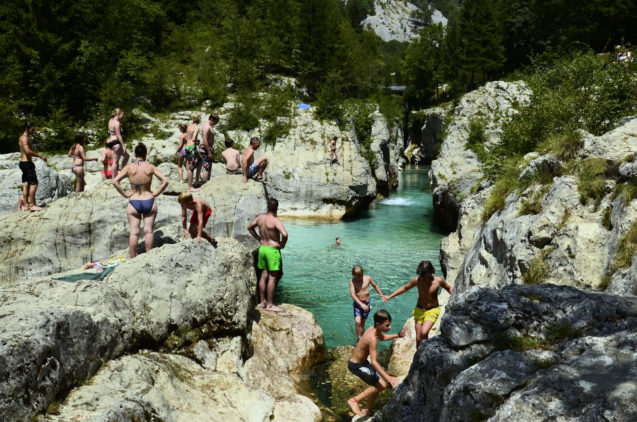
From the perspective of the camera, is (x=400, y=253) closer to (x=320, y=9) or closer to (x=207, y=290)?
(x=207, y=290)

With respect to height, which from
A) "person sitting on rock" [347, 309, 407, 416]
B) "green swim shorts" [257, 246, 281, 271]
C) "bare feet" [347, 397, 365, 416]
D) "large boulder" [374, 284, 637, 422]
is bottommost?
"bare feet" [347, 397, 365, 416]

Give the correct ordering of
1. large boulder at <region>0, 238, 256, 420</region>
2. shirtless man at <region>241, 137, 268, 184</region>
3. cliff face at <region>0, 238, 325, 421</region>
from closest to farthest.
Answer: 1. large boulder at <region>0, 238, 256, 420</region>
2. cliff face at <region>0, 238, 325, 421</region>
3. shirtless man at <region>241, 137, 268, 184</region>

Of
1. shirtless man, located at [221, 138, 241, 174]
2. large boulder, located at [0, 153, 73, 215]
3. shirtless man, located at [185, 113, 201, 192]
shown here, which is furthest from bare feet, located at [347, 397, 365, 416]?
large boulder, located at [0, 153, 73, 215]

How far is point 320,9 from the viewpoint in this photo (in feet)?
123

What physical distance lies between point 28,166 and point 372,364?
9.01 m

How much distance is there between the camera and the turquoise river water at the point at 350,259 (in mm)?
11328

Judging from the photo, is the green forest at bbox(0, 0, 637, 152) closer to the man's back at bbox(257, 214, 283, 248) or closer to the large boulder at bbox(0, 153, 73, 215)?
the large boulder at bbox(0, 153, 73, 215)

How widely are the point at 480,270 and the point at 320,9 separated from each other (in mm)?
35507

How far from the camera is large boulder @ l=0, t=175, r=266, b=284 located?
9.67 meters

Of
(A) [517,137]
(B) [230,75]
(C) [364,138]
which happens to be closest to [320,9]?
(B) [230,75]

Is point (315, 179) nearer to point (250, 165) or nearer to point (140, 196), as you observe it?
point (250, 165)

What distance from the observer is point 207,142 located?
1193cm

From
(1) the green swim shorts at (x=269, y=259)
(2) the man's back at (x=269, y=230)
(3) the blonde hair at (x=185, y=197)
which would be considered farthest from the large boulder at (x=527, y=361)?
(3) the blonde hair at (x=185, y=197)

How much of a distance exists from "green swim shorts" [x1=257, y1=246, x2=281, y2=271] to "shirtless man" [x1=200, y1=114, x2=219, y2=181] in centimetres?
459
